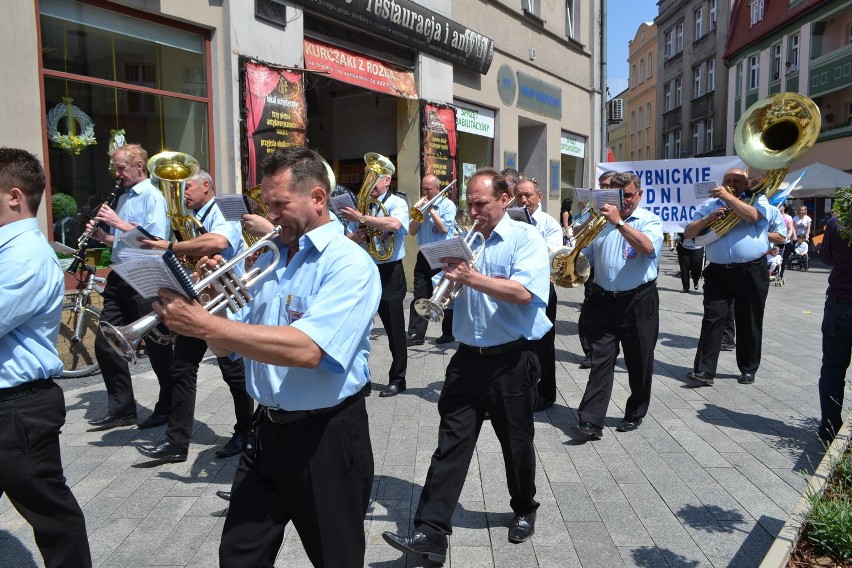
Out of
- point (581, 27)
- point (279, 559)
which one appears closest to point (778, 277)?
point (581, 27)

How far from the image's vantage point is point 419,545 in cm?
339

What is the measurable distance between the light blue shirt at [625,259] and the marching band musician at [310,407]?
322cm

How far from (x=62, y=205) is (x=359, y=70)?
5.44 m

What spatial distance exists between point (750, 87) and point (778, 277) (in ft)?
71.1

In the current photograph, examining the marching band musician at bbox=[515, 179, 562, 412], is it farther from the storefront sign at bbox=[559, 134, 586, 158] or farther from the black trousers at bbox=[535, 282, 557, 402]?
the storefront sign at bbox=[559, 134, 586, 158]

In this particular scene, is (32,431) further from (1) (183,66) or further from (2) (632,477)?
(1) (183,66)

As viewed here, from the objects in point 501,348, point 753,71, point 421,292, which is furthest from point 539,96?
point 753,71

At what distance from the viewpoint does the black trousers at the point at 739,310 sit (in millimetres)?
6824

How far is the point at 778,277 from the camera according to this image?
53.0 feet

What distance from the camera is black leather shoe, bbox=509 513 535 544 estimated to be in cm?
374

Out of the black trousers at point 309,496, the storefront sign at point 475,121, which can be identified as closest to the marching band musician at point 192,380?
the black trousers at point 309,496

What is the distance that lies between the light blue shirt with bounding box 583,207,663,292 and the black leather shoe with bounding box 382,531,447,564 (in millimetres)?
2691

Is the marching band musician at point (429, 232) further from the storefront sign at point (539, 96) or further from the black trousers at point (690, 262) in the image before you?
the storefront sign at point (539, 96)

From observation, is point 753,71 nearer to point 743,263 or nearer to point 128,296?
point 743,263
